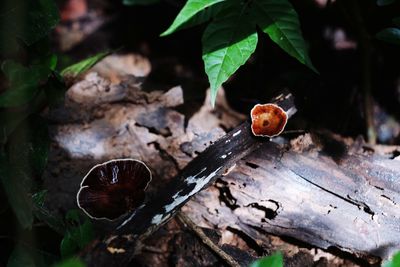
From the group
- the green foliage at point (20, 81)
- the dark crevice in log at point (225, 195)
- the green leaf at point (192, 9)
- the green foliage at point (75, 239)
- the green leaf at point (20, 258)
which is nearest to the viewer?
the green leaf at point (192, 9)

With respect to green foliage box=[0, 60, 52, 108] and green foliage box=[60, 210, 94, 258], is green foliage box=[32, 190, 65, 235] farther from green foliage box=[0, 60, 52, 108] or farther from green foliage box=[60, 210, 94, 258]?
green foliage box=[0, 60, 52, 108]

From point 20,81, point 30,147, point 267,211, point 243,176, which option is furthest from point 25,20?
point 267,211

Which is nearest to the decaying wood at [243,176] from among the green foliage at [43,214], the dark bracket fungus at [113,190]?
the dark bracket fungus at [113,190]

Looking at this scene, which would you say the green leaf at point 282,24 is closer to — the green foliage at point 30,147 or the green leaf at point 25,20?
the green leaf at point 25,20

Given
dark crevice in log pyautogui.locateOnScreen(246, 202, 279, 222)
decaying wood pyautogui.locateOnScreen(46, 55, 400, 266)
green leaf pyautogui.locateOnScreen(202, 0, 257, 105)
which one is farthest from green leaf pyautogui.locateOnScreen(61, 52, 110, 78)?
dark crevice in log pyautogui.locateOnScreen(246, 202, 279, 222)

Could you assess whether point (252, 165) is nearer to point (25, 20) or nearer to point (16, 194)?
point (16, 194)

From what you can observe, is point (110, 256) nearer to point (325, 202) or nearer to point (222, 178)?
point (222, 178)

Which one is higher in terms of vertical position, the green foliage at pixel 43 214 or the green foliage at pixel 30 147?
the green foliage at pixel 30 147
